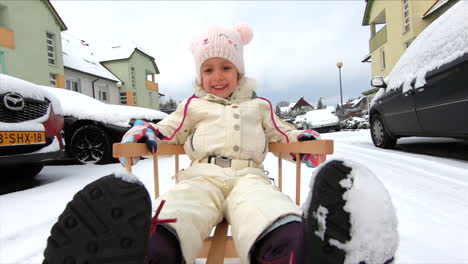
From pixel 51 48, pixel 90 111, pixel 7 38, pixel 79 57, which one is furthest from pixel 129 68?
pixel 90 111

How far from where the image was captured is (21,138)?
250cm

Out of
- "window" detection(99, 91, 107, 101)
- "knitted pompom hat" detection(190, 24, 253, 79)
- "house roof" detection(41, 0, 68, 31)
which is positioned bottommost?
"knitted pompom hat" detection(190, 24, 253, 79)

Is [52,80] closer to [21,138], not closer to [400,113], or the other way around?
[21,138]

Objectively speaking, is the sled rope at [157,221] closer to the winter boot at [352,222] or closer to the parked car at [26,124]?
the winter boot at [352,222]

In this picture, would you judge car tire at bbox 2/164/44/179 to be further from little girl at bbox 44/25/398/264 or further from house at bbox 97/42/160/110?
house at bbox 97/42/160/110

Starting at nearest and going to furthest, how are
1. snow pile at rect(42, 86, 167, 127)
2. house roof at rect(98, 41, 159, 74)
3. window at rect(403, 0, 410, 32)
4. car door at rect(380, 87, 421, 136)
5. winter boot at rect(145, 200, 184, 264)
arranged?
Answer: winter boot at rect(145, 200, 184, 264) → car door at rect(380, 87, 421, 136) → snow pile at rect(42, 86, 167, 127) → window at rect(403, 0, 410, 32) → house roof at rect(98, 41, 159, 74)

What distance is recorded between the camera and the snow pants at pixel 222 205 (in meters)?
0.86

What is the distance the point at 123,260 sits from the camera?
63cm

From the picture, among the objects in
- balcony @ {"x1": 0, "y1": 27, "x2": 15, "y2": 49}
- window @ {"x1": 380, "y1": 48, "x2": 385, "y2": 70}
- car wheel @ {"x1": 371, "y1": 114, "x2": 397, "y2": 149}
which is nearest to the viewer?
car wheel @ {"x1": 371, "y1": 114, "x2": 397, "y2": 149}

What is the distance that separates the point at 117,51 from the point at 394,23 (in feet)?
61.5

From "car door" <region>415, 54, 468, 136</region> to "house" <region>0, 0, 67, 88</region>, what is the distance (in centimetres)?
1347

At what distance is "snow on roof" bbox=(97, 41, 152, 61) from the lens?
822 inches

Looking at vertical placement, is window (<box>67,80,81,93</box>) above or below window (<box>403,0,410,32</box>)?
below

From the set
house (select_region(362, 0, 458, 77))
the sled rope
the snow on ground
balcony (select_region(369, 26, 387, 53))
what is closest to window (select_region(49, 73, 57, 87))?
the snow on ground
